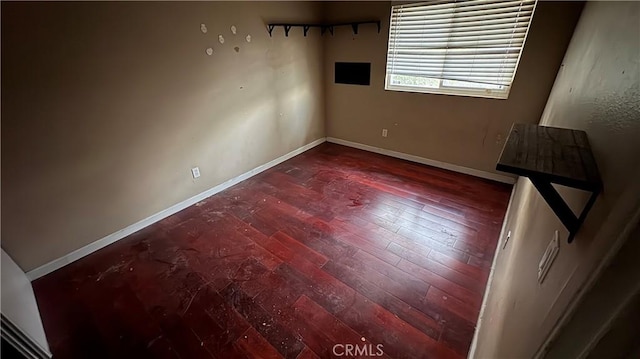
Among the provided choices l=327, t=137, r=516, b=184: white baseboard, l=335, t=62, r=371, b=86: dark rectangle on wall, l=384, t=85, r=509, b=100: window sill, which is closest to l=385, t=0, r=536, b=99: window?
l=384, t=85, r=509, b=100: window sill

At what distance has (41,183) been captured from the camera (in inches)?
72.5

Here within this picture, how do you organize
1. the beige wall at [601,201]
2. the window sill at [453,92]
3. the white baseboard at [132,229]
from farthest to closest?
the window sill at [453,92], the white baseboard at [132,229], the beige wall at [601,201]

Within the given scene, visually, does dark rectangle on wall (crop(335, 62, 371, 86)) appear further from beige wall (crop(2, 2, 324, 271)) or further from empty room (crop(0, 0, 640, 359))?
beige wall (crop(2, 2, 324, 271))

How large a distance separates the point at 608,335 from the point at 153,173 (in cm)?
285

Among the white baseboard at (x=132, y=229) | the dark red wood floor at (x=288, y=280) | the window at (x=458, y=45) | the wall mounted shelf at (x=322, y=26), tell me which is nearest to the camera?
the dark red wood floor at (x=288, y=280)


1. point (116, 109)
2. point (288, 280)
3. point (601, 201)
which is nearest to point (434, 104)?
point (288, 280)

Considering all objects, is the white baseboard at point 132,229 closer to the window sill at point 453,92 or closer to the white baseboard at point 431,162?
the white baseboard at point 431,162

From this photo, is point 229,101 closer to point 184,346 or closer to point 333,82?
point 333,82

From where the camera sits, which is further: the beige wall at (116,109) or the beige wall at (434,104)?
the beige wall at (434,104)

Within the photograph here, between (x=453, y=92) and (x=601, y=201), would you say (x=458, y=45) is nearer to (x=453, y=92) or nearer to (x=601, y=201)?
(x=453, y=92)

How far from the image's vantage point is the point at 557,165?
0.61 metres

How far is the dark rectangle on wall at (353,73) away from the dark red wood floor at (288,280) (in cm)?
175

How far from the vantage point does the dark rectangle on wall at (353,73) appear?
12.0ft

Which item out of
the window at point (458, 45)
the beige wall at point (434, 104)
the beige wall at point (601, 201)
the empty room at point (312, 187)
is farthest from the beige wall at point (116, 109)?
the beige wall at point (601, 201)
